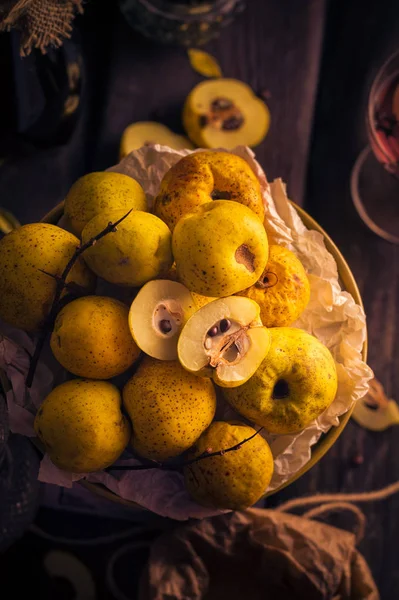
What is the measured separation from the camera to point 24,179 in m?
1.00

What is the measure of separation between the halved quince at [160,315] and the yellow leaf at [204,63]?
0.49 m

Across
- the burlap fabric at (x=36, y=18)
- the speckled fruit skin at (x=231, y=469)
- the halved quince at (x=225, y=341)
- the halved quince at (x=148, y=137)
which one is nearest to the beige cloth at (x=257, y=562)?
the speckled fruit skin at (x=231, y=469)

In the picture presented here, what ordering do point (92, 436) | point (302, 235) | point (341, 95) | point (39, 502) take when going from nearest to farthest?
1. point (92, 436)
2. point (302, 235)
3. point (39, 502)
4. point (341, 95)

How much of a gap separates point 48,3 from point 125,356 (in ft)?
1.36

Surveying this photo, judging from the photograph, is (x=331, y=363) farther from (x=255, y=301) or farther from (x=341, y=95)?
(x=341, y=95)

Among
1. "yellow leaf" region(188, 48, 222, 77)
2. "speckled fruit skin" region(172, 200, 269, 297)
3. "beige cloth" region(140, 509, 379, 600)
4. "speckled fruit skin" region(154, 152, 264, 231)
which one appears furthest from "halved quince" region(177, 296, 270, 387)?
"yellow leaf" region(188, 48, 222, 77)

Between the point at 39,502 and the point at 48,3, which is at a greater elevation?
the point at 48,3

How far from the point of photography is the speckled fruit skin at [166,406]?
0.68m

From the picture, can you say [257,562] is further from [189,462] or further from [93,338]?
[93,338]

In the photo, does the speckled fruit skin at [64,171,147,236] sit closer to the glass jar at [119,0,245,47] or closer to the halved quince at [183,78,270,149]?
the halved quince at [183,78,270,149]

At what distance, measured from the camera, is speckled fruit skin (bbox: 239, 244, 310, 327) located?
0.73 m

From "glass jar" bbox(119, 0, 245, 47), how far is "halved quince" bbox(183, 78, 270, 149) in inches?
3.2

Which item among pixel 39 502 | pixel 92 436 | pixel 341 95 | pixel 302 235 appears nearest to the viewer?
pixel 92 436

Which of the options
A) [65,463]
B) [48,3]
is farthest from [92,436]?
[48,3]
